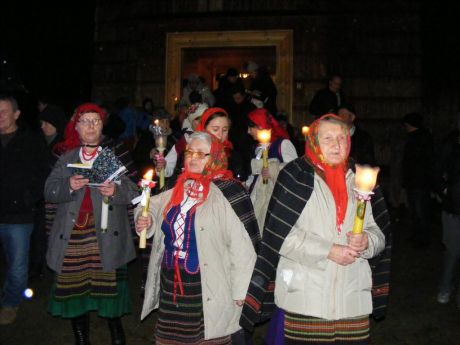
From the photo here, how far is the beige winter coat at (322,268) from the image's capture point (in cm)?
334

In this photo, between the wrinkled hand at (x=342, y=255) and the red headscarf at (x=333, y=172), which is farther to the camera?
the red headscarf at (x=333, y=172)

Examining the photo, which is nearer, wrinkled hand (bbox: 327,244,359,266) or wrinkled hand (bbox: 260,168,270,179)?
wrinkled hand (bbox: 327,244,359,266)

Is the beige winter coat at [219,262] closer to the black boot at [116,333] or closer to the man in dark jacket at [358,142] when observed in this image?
the black boot at [116,333]

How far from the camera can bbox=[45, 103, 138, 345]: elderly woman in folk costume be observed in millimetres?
→ 4430

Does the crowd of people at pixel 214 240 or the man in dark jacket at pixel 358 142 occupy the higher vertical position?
the man in dark jacket at pixel 358 142

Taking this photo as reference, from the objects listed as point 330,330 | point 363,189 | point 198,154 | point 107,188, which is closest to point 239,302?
point 330,330

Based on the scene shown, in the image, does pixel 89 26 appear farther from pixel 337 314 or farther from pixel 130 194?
pixel 337 314

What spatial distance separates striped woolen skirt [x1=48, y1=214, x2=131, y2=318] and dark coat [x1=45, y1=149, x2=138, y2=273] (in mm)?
63

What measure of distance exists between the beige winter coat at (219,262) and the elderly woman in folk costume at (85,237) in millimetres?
775

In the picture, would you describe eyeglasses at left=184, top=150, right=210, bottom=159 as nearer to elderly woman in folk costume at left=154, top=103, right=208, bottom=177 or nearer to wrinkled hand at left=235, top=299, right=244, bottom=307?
wrinkled hand at left=235, top=299, right=244, bottom=307

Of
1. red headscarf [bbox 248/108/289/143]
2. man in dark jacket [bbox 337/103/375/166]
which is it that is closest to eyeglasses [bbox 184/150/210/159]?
red headscarf [bbox 248/108/289/143]

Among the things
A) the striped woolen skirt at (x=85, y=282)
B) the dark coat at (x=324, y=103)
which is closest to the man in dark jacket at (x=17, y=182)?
the striped woolen skirt at (x=85, y=282)

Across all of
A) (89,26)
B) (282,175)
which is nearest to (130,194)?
(282,175)

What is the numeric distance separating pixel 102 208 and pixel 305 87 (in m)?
8.26
